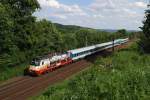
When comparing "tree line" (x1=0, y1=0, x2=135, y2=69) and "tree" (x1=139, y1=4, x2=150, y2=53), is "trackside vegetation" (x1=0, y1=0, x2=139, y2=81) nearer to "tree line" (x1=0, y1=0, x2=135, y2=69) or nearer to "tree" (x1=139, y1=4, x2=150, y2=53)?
"tree line" (x1=0, y1=0, x2=135, y2=69)

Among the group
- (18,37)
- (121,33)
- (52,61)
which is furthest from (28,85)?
(121,33)

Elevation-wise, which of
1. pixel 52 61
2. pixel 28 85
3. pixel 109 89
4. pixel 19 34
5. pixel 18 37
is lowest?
pixel 28 85

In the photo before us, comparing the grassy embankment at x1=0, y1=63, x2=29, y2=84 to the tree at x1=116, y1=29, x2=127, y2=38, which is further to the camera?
the tree at x1=116, y1=29, x2=127, y2=38

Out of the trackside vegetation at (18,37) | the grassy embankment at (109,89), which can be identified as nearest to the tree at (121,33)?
the trackside vegetation at (18,37)

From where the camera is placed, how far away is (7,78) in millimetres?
48188

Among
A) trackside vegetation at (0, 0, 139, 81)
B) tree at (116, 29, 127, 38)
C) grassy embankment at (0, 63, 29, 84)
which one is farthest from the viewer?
tree at (116, 29, 127, 38)

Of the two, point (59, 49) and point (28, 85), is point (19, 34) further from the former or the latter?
point (59, 49)

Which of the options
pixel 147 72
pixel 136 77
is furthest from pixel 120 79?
pixel 147 72

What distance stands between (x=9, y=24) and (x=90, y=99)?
91.0 ft

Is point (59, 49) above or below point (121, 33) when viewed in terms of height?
above

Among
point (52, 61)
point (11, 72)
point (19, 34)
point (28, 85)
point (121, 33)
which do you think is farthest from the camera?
point (121, 33)

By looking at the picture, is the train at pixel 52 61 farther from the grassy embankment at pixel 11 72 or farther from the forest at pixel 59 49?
the forest at pixel 59 49

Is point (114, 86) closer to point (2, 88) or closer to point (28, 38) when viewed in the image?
point (2, 88)

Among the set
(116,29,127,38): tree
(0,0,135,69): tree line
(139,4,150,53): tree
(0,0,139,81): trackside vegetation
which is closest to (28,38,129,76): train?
(0,0,139,81): trackside vegetation
